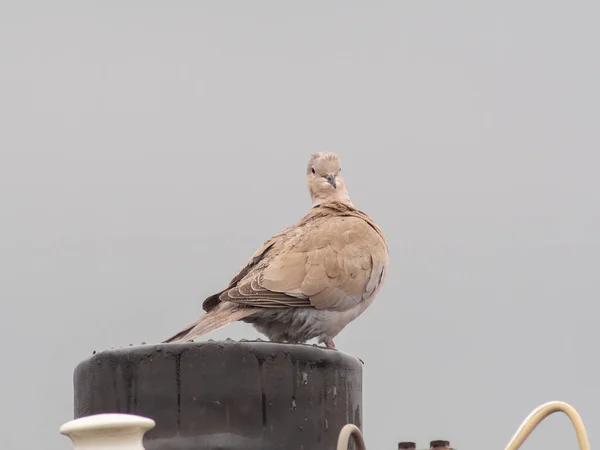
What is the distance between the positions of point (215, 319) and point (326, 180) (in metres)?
2.75

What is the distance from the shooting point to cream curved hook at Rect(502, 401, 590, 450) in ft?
15.6

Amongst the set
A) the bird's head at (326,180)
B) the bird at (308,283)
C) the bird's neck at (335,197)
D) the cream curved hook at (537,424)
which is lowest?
the cream curved hook at (537,424)

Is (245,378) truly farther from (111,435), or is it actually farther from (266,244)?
(266,244)

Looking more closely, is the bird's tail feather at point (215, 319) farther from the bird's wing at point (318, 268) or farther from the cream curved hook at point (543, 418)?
the cream curved hook at point (543, 418)

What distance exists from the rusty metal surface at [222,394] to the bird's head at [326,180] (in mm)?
6535

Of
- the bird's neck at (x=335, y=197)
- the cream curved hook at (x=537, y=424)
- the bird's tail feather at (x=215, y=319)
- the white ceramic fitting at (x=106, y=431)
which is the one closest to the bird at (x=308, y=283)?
the bird's tail feather at (x=215, y=319)

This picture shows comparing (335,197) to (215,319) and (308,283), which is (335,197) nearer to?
(308,283)

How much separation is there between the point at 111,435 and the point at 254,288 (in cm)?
588

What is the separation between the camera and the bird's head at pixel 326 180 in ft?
41.6

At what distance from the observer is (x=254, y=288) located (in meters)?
10.5

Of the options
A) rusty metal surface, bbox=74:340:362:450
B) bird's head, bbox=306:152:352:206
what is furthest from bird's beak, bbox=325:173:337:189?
rusty metal surface, bbox=74:340:362:450

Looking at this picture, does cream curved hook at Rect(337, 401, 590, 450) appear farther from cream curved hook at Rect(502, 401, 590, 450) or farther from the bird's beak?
the bird's beak

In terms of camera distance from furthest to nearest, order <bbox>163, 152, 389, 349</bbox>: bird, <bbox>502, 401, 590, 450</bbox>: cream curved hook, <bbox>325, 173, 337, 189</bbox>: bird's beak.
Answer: <bbox>325, 173, 337, 189</bbox>: bird's beak < <bbox>163, 152, 389, 349</bbox>: bird < <bbox>502, 401, 590, 450</bbox>: cream curved hook

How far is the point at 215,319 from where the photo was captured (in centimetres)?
1025
